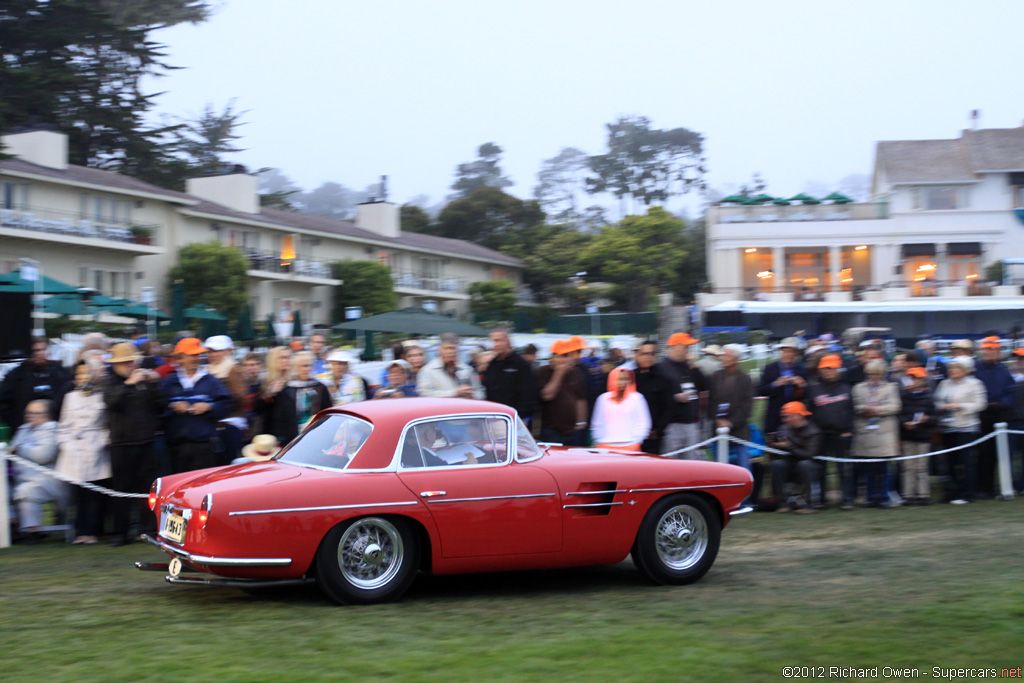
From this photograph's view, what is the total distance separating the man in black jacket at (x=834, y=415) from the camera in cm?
1125

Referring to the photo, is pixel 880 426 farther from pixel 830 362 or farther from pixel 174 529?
pixel 174 529

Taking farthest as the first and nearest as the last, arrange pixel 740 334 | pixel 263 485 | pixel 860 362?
pixel 740 334
pixel 860 362
pixel 263 485

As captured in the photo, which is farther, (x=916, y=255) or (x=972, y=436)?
(x=916, y=255)

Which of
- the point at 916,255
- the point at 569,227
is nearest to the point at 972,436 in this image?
the point at 916,255

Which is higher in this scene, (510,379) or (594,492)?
(510,379)

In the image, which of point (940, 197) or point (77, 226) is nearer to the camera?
point (77, 226)

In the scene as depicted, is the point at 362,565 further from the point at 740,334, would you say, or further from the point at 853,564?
the point at 740,334

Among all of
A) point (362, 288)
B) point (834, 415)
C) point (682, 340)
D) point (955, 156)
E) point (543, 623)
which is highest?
point (955, 156)

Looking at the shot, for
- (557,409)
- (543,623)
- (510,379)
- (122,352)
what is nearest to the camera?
(543,623)

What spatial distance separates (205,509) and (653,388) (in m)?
5.93

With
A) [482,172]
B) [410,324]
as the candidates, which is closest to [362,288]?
[410,324]

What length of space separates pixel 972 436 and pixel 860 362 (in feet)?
5.21

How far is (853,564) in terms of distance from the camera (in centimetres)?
802

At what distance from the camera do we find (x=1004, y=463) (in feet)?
39.5
